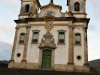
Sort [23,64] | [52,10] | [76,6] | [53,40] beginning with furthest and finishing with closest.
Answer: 1. [76,6]
2. [52,10]
3. [53,40]
4. [23,64]

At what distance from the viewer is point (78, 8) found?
21312 mm

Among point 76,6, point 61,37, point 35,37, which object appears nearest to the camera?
point 61,37

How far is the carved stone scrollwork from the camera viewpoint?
19047mm

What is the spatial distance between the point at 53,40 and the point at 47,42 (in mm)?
880

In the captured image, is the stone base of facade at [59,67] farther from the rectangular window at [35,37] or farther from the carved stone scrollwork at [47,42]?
the rectangular window at [35,37]

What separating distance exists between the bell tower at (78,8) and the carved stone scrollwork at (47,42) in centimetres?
507

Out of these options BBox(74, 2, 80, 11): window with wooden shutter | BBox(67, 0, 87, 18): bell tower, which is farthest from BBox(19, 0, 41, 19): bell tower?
BBox(74, 2, 80, 11): window with wooden shutter

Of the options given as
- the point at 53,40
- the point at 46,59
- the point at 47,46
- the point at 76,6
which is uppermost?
the point at 76,6

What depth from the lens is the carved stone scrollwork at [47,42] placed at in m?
19.0

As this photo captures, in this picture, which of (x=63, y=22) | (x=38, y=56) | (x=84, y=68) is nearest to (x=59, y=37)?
(x=63, y=22)

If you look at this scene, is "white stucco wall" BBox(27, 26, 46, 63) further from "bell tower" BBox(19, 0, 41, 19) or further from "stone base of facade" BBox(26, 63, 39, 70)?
"bell tower" BBox(19, 0, 41, 19)

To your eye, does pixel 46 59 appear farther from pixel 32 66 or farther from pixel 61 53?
pixel 61 53

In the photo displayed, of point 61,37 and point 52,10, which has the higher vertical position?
point 52,10

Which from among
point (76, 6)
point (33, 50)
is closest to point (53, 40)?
point (33, 50)
